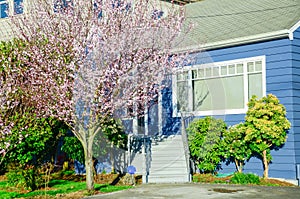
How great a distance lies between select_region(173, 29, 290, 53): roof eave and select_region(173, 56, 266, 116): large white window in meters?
0.50

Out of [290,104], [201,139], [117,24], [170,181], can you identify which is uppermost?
[117,24]

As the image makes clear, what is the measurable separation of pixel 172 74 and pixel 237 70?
197 centimetres

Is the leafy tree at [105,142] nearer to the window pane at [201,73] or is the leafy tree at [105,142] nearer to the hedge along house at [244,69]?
the hedge along house at [244,69]

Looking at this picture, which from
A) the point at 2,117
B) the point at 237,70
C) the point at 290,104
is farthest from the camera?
the point at 237,70

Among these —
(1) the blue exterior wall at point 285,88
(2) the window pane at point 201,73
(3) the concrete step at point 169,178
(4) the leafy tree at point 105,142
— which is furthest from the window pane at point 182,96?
(1) the blue exterior wall at point 285,88

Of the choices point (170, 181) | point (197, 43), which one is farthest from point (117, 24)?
point (170, 181)

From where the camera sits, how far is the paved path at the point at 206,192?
10.2 meters

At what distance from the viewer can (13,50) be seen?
14.0 meters

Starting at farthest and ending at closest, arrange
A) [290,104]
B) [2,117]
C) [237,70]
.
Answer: [237,70], [290,104], [2,117]

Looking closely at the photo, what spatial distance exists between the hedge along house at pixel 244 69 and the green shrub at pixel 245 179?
2.24 feet

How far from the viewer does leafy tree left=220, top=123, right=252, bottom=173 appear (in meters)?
12.9

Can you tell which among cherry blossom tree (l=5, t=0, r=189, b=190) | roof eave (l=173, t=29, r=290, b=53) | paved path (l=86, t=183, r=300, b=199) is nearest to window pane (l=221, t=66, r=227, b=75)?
roof eave (l=173, t=29, r=290, b=53)

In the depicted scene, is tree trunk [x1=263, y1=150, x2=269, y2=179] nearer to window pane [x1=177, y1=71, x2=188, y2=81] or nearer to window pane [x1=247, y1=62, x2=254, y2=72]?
window pane [x1=247, y1=62, x2=254, y2=72]

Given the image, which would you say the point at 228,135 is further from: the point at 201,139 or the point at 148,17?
the point at 148,17
